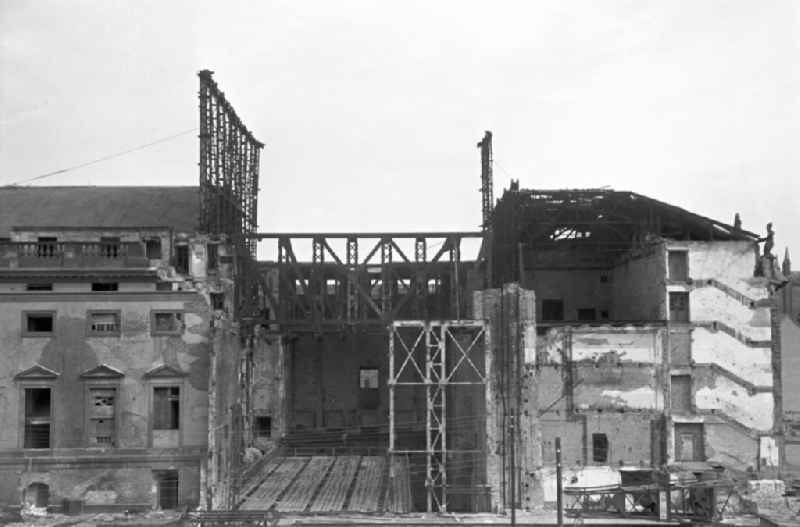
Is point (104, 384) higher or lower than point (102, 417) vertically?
higher

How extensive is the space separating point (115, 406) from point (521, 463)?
1722cm

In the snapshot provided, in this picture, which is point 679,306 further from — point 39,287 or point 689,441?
point 39,287

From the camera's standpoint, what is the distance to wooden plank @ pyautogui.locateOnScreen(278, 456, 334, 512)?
33.2m

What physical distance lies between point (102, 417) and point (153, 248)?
7709mm

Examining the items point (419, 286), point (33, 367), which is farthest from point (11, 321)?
point (419, 286)

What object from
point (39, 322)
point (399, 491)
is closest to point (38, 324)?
point (39, 322)

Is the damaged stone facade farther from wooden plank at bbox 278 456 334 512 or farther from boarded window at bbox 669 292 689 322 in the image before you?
boarded window at bbox 669 292 689 322

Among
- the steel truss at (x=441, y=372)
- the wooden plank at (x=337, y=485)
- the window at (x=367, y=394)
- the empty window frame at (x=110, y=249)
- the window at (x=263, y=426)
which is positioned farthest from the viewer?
the window at (x=367, y=394)

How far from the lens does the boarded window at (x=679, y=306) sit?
3466 cm

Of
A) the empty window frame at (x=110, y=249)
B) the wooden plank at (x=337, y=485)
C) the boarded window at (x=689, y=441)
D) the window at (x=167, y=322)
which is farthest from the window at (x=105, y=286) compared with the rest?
the boarded window at (x=689, y=441)

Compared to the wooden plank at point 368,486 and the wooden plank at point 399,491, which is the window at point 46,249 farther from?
the wooden plank at point 399,491

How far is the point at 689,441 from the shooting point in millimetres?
34188

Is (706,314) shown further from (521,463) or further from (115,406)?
(115,406)

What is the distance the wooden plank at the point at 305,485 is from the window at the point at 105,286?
1181 centimetres
